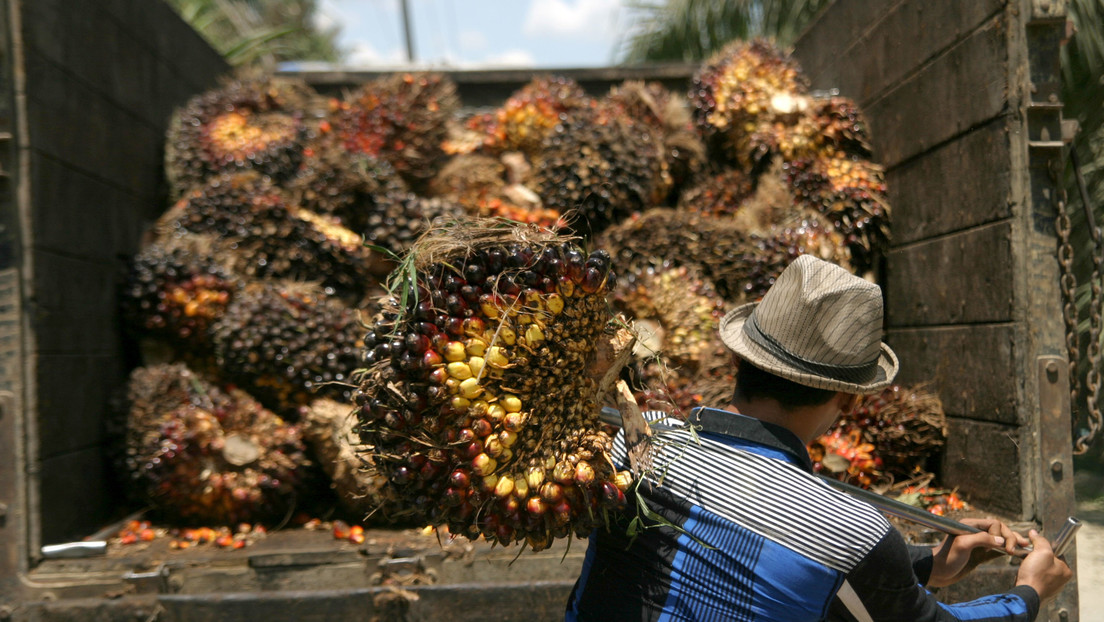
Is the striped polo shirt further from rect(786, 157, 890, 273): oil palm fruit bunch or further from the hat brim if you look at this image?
rect(786, 157, 890, 273): oil palm fruit bunch

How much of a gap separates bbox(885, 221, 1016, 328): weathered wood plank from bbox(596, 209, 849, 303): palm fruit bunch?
0.94ft

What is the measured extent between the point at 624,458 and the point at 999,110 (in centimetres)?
191

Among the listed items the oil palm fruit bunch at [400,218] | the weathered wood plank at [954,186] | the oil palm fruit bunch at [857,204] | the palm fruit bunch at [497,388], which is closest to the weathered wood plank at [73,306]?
the oil palm fruit bunch at [400,218]

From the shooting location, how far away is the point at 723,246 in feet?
12.1

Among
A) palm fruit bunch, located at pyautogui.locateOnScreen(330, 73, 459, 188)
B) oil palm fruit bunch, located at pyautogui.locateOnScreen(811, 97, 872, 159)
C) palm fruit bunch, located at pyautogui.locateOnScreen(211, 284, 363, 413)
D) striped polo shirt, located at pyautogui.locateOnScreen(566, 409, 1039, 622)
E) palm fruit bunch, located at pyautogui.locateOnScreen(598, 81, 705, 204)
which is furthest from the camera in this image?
palm fruit bunch, located at pyautogui.locateOnScreen(330, 73, 459, 188)

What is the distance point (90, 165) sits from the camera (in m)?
3.32

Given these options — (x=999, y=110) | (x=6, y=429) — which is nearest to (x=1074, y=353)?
(x=999, y=110)

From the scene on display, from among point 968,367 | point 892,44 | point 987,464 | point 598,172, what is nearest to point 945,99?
point 892,44

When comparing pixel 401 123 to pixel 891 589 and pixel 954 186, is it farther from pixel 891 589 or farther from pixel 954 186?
pixel 891 589

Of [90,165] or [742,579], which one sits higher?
[90,165]

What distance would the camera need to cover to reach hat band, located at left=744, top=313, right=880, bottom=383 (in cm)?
154

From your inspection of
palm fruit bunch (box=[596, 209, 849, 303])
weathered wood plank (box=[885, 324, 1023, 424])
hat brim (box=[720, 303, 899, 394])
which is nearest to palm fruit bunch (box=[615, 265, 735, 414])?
palm fruit bunch (box=[596, 209, 849, 303])

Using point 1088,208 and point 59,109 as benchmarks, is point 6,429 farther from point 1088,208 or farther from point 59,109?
point 1088,208

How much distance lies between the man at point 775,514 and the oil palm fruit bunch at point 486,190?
2.37 meters
